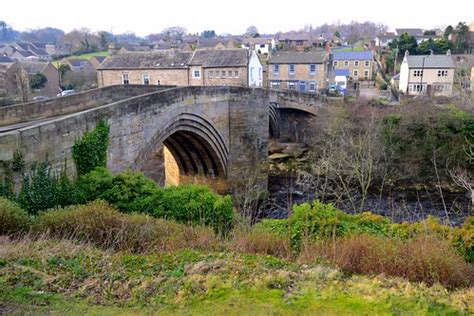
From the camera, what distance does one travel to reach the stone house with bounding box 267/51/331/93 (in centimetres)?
4712

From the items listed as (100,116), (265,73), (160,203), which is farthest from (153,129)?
(265,73)

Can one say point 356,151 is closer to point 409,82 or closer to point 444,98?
point 444,98

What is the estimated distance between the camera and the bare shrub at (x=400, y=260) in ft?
27.6

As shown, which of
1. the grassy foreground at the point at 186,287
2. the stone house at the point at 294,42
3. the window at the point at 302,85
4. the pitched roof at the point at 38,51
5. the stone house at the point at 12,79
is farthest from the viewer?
the pitched roof at the point at 38,51

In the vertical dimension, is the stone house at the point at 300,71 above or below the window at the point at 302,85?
above

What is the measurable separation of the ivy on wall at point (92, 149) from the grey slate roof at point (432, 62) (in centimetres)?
4048

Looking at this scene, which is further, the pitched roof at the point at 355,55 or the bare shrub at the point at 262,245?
the pitched roof at the point at 355,55

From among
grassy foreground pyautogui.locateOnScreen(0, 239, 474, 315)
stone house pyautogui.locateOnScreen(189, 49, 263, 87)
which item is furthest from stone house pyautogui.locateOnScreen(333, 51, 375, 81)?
grassy foreground pyautogui.locateOnScreen(0, 239, 474, 315)

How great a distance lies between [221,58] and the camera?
41812 mm

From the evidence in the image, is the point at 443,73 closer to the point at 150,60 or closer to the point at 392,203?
the point at 392,203

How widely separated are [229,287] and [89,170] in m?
7.51

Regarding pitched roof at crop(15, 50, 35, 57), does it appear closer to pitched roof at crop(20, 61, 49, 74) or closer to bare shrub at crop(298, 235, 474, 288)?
pitched roof at crop(20, 61, 49, 74)

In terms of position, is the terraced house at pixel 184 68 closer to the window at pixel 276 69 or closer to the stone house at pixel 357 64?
the window at pixel 276 69

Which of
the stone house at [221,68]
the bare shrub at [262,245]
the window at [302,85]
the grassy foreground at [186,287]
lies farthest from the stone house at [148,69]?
the grassy foreground at [186,287]
